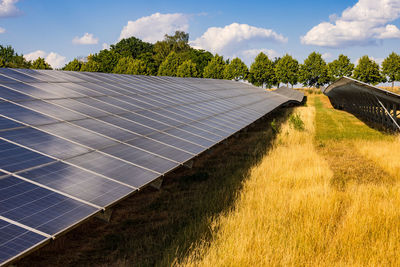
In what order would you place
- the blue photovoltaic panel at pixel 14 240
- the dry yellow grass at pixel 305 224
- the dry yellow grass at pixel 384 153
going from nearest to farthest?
the blue photovoltaic panel at pixel 14 240, the dry yellow grass at pixel 305 224, the dry yellow grass at pixel 384 153

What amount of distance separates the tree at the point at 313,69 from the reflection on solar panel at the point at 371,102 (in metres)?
50.2

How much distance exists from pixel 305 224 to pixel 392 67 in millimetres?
114645

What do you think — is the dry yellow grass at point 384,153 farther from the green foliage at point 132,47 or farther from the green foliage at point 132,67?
the green foliage at point 132,47

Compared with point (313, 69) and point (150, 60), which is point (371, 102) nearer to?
point (313, 69)

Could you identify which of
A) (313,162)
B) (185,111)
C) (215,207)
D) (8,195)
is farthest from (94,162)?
(313,162)

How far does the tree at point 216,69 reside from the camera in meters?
109

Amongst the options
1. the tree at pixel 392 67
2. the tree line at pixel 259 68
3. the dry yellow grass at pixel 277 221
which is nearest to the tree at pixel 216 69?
the tree line at pixel 259 68

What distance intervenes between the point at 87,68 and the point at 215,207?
89.7 meters

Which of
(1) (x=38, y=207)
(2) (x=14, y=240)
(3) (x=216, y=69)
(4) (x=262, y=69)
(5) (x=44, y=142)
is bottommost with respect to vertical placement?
(2) (x=14, y=240)

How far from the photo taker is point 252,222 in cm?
1014

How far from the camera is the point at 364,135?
30.0 metres

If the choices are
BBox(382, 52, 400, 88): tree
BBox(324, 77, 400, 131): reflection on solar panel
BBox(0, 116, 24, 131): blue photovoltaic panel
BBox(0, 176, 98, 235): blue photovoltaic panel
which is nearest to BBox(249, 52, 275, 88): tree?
BBox(382, 52, 400, 88): tree

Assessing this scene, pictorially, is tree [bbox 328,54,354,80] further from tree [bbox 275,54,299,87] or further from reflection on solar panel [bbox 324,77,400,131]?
reflection on solar panel [bbox 324,77,400,131]

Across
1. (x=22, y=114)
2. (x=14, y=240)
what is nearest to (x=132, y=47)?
(x=22, y=114)
